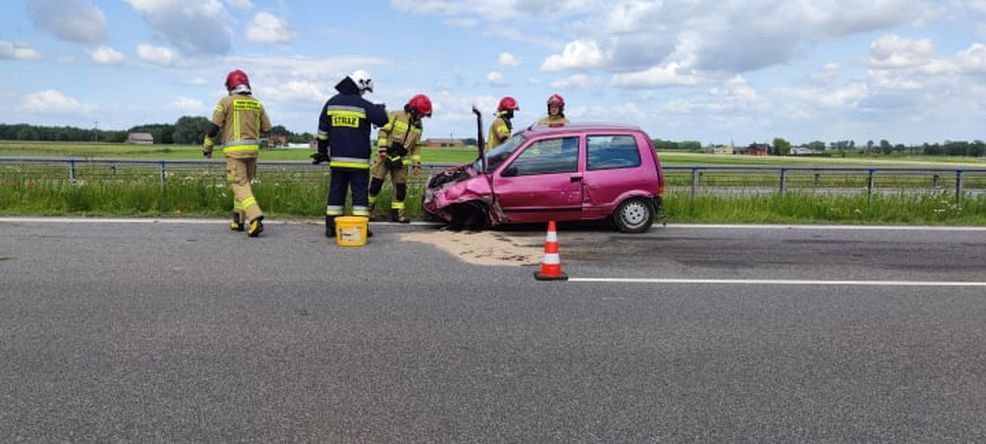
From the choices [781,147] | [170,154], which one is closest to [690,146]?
[781,147]

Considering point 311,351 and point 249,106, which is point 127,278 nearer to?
point 311,351

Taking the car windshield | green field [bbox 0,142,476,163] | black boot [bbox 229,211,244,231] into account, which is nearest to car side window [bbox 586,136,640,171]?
the car windshield

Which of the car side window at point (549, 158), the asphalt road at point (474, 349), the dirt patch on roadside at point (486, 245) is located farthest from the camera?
the car side window at point (549, 158)

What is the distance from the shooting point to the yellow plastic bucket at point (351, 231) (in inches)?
336

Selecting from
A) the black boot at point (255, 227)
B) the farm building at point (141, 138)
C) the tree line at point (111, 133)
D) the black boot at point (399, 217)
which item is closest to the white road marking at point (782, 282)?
the black boot at point (255, 227)

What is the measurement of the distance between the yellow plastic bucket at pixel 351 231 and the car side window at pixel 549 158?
232 centimetres

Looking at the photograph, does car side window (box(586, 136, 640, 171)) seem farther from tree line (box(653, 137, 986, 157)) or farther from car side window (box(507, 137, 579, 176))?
tree line (box(653, 137, 986, 157))

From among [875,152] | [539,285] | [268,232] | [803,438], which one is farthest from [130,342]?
[875,152]

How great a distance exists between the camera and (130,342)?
4734 millimetres

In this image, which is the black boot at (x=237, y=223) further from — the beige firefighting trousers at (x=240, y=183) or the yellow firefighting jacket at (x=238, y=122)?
the yellow firefighting jacket at (x=238, y=122)

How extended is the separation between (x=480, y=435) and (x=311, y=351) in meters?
1.59

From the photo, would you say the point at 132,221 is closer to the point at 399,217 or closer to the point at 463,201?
the point at 399,217

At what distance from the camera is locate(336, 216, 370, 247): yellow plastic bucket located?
8.52 m

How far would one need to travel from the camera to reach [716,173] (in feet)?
63.8
